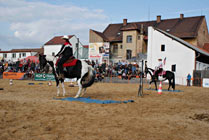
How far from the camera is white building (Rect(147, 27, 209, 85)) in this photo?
3209 cm

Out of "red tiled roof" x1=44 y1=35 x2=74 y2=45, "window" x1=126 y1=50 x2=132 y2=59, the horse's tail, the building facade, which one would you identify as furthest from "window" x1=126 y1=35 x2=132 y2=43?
the horse's tail

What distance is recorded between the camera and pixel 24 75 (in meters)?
28.9

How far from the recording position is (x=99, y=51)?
47.7 meters

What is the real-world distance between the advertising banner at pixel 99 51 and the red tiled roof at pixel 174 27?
3656 millimetres

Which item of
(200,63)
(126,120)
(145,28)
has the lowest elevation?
(126,120)

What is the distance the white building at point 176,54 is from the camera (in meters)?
32.1

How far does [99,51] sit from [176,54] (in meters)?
19.0

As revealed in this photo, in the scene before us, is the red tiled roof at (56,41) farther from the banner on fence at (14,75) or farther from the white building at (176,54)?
the white building at (176,54)

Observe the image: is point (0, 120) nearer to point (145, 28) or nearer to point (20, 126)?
point (20, 126)

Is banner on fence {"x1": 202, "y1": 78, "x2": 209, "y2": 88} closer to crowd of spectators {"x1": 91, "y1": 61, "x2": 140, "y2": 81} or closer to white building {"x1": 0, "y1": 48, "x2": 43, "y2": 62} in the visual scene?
crowd of spectators {"x1": 91, "y1": 61, "x2": 140, "y2": 81}

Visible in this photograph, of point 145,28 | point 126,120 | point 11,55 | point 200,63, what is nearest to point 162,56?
point 200,63

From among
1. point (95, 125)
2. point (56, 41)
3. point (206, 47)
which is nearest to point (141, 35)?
point (206, 47)

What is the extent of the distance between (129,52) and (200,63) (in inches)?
649

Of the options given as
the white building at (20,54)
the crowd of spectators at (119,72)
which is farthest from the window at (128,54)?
the white building at (20,54)
